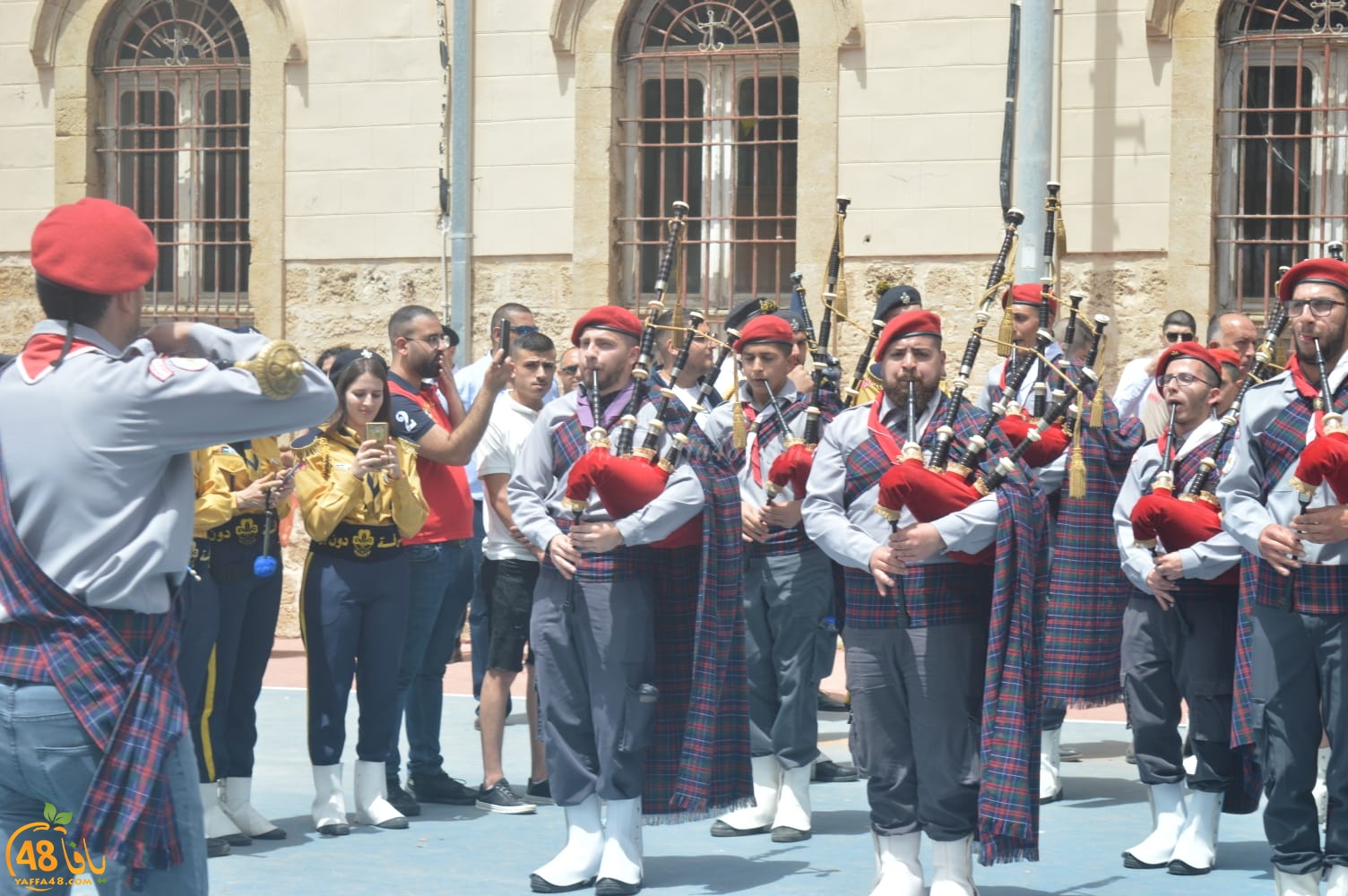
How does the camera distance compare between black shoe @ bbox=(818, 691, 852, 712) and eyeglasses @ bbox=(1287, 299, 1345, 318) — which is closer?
eyeglasses @ bbox=(1287, 299, 1345, 318)

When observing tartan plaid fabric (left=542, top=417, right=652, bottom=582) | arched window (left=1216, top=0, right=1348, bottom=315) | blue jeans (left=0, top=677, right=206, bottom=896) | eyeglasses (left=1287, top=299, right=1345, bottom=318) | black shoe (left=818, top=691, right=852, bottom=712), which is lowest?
black shoe (left=818, top=691, right=852, bottom=712)

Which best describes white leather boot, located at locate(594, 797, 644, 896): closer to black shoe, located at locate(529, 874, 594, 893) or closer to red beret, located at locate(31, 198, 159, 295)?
black shoe, located at locate(529, 874, 594, 893)

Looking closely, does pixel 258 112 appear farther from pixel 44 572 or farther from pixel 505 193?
pixel 44 572

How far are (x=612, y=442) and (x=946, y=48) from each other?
6202 millimetres

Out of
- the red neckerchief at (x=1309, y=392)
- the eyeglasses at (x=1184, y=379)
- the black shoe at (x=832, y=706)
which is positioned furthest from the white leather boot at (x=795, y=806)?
the black shoe at (x=832, y=706)

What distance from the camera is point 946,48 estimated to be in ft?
38.2

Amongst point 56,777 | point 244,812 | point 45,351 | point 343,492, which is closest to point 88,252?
point 45,351

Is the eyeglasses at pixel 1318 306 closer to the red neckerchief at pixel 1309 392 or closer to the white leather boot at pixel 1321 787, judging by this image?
the red neckerchief at pixel 1309 392

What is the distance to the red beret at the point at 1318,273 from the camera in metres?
5.62

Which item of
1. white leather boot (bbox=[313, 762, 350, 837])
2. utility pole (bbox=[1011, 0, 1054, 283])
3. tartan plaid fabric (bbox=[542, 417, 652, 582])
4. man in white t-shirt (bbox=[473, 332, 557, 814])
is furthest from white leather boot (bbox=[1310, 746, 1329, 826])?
utility pole (bbox=[1011, 0, 1054, 283])

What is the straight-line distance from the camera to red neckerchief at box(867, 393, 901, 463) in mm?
5840

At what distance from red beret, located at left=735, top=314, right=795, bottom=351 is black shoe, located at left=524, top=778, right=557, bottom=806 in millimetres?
1888

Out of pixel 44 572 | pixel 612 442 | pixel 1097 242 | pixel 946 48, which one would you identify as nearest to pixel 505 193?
pixel 946 48

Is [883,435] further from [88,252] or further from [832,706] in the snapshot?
[832,706]
